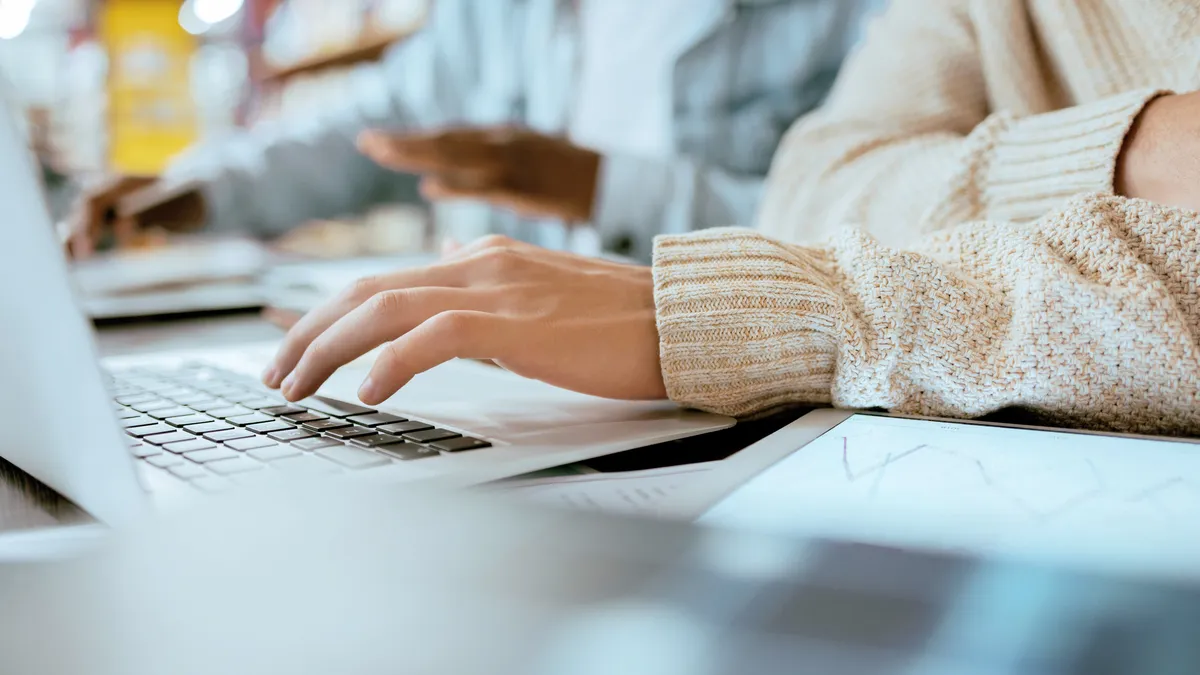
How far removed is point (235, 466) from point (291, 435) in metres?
0.04

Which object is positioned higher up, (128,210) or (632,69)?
(632,69)

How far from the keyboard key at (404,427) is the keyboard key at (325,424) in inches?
0.8

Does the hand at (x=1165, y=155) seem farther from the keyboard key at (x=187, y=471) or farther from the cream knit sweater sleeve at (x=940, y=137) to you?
the keyboard key at (x=187, y=471)

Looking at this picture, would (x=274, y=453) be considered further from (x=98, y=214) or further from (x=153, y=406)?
(x=98, y=214)

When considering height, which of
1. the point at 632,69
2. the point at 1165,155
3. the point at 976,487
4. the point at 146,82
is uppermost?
the point at 146,82

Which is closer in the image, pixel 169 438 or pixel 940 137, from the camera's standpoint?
pixel 169 438

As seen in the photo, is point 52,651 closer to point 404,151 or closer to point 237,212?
point 404,151

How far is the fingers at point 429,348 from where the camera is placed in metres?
0.36

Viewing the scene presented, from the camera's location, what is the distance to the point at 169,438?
331 mm

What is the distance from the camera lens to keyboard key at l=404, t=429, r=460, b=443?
0.33 meters

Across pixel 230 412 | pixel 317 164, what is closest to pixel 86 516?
pixel 230 412

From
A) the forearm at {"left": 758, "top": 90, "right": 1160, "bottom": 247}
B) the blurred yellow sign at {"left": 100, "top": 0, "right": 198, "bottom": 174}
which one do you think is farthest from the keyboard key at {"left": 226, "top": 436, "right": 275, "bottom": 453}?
the blurred yellow sign at {"left": 100, "top": 0, "right": 198, "bottom": 174}

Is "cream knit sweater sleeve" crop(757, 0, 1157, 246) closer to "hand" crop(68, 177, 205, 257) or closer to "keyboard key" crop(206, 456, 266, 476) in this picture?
"keyboard key" crop(206, 456, 266, 476)

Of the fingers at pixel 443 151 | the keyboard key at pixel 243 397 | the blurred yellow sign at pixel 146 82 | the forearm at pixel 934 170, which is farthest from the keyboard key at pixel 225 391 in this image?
the blurred yellow sign at pixel 146 82
